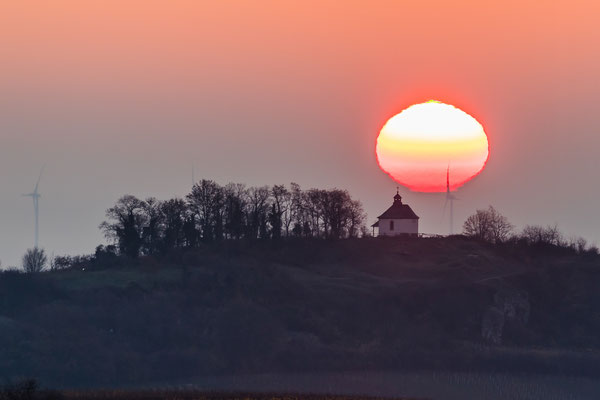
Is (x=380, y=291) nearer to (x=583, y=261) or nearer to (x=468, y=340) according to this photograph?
(x=468, y=340)

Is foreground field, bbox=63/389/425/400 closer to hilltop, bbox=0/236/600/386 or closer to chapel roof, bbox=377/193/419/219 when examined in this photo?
hilltop, bbox=0/236/600/386

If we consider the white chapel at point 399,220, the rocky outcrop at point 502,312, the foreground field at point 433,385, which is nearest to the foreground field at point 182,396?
the foreground field at point 433,385

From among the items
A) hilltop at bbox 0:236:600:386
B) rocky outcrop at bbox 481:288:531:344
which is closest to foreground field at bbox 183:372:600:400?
hilltop at bbox 0:236:600:386

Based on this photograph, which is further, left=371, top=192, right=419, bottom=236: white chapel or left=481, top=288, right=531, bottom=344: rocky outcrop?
left=371, top=192, right=419, bottom=236: white chapel

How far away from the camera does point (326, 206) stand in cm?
19300

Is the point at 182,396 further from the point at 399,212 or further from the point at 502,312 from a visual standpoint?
the point at 399,212

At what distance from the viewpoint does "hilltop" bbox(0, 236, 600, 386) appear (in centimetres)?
16338

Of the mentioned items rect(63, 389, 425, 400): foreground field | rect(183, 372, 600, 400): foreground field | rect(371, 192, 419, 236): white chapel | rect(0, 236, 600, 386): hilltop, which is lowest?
rect(183, 372, 600, 400): foreground field

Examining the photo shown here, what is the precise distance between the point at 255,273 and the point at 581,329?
3486cm

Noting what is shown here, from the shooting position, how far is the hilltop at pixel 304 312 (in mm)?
163375

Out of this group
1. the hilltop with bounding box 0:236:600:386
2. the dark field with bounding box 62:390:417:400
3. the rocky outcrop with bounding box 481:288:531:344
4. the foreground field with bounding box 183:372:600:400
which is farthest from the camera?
the rocky outcrop with bounding box 481:288:531:344

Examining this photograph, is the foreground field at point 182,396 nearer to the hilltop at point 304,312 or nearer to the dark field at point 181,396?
the dark field at point 181,396

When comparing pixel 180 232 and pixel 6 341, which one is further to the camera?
pixel 180 232

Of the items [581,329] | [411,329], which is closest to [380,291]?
[411,329]
